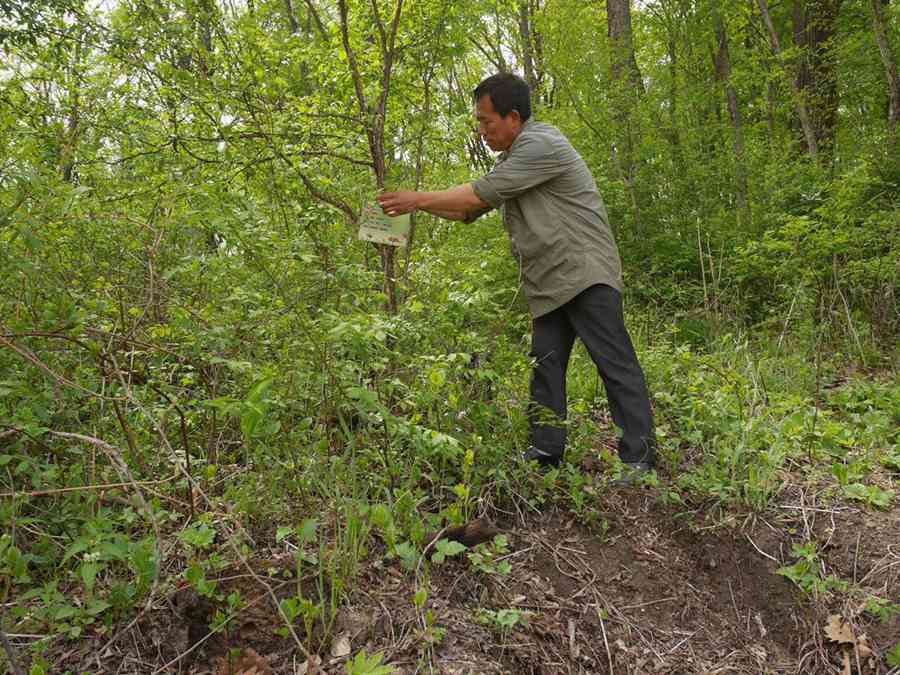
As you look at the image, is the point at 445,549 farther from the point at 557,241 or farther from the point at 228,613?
the point at 557,241

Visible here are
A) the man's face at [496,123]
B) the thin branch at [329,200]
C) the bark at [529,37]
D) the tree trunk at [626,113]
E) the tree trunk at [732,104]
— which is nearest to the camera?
the man's face at [496,123]

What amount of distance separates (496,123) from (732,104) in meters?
8.18

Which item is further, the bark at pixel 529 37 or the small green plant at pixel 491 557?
the bark at pixel 529 37

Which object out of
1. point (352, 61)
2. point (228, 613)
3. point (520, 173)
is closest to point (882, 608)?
point (520, 173)

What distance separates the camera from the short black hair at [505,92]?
326 centimetres

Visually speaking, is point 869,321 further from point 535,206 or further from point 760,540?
point 535,206

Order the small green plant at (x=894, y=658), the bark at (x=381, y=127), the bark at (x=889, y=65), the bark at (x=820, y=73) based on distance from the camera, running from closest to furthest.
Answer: the small green plant at (x=894, y=658) → the bark at (x=381, y=127) → the bark at (x=889, y=65) → the bark at (x=820, y=73)

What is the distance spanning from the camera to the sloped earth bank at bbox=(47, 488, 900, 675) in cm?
218

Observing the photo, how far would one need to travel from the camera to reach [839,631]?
2645 mm

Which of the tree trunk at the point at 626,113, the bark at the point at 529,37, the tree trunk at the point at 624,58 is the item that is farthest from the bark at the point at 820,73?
the bark at the point at 529,37

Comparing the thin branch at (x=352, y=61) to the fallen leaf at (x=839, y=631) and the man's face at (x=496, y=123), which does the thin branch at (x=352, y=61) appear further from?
the fallen leaf at (x=839, y=631)

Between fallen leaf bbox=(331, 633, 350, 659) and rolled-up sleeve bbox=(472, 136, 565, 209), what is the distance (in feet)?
6.48

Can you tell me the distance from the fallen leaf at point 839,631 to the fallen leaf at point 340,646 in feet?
6.22

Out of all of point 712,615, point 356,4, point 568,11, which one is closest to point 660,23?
point 568,11
